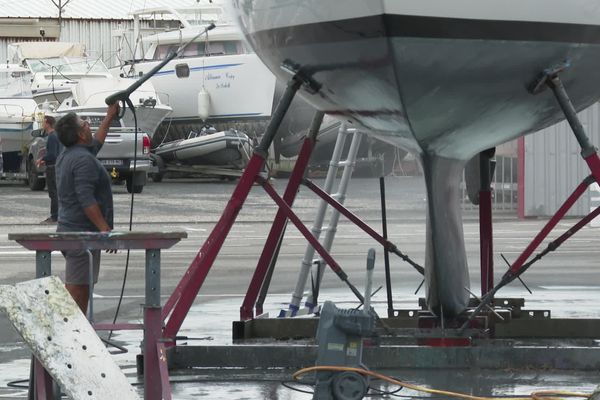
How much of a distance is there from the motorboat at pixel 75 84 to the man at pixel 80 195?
26403 mm

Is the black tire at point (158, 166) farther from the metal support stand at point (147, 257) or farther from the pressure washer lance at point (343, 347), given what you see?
the pressure washer lance at point (343, 347)

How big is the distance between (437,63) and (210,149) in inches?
1183

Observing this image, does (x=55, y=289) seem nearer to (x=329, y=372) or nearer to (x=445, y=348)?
(x=329, y=372)

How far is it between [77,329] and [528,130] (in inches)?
127

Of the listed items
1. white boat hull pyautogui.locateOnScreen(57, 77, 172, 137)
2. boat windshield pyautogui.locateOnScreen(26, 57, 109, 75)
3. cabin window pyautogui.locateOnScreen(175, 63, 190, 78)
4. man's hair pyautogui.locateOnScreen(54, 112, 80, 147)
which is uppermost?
boat windshield pyautogui.locateOnScreen(26, 57, 109, 75)

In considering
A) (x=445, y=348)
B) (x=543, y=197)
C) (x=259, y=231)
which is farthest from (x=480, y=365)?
(x=543, y=197)

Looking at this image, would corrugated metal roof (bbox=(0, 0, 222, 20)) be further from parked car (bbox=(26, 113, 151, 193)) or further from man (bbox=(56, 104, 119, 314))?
man (bbox=(56, 104, 119, 314))

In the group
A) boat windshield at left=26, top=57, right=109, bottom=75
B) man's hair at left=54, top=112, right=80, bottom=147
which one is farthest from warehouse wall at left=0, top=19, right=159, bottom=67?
man's hair at left=54, top=112, right=80, bottom=147

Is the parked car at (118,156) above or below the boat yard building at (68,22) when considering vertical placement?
below

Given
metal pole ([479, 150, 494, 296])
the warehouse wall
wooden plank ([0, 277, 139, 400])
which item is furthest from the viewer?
the warehouse wall

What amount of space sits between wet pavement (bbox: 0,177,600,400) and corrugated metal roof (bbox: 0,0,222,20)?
740 inches

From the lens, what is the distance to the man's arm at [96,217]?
8859 millimetres

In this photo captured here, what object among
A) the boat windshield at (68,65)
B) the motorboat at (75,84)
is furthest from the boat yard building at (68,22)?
the boat windshield at (68,65)

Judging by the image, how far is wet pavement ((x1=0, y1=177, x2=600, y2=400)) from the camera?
8172 millimetres
